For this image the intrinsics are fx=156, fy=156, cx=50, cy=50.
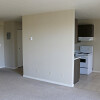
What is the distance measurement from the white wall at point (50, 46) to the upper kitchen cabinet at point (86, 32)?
2.23 m

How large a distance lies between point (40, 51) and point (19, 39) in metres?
2.78

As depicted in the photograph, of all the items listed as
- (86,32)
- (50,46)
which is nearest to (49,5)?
(50,46)

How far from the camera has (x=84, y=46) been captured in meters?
7.46

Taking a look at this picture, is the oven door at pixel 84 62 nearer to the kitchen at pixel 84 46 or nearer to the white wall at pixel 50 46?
the kitchen at pixel 84 46

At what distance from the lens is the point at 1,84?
17.4 ft

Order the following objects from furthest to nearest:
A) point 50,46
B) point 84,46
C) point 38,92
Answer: point 84,46 → point 50,46 → point 38,92

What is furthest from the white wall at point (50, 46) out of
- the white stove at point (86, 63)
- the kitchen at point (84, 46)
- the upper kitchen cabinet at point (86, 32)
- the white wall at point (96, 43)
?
the white wall at point (96, 43)

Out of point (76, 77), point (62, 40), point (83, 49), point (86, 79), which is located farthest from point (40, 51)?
point (83, 49)

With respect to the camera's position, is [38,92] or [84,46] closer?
[38,92]

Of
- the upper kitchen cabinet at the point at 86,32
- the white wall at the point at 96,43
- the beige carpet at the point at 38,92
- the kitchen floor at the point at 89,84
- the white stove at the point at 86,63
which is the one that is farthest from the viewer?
the white wall at the point at 96,43

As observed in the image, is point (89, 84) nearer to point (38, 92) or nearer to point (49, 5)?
point (38, 92)

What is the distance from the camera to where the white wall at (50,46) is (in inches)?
201

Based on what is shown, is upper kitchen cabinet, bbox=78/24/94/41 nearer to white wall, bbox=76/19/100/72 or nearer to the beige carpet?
white wall, bbox=76/19/100/72

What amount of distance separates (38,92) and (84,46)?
3.79 meters
